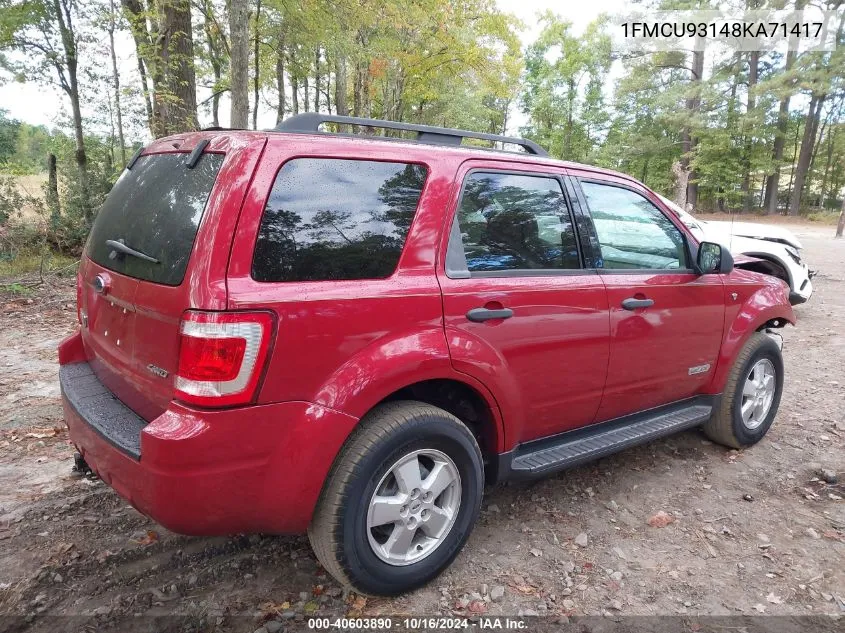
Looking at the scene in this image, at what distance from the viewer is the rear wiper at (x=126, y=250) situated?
2.09 m

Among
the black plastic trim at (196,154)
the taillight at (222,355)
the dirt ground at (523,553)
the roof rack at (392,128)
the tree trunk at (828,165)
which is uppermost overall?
the tree trunk at (828,165)

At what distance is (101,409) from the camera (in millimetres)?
2297

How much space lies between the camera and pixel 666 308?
316cm

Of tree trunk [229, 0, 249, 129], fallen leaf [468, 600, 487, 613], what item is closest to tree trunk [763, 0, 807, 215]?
tree trunk [229, 0, 249, 129]

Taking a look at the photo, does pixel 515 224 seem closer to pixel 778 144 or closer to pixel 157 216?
pixel 157 216

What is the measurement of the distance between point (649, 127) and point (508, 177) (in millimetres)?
37952

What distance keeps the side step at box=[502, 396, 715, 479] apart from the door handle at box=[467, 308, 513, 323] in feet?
2.27

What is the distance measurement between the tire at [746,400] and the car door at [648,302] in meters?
0.29

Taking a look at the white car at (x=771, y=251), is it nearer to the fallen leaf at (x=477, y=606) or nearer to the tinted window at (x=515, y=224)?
the tinted window at (x=515, y=224)

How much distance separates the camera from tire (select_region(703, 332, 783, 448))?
12.1 feet

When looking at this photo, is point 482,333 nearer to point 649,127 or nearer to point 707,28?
point 707,28

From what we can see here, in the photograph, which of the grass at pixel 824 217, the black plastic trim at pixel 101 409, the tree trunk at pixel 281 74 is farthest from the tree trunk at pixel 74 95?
the grass at pixel 824 217

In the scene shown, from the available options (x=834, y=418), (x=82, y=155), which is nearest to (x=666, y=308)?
(x=834, y=418)

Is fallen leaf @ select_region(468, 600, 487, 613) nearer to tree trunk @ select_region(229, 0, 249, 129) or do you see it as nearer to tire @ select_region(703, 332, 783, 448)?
tire @ select_region(703, 332, 783, 448)
